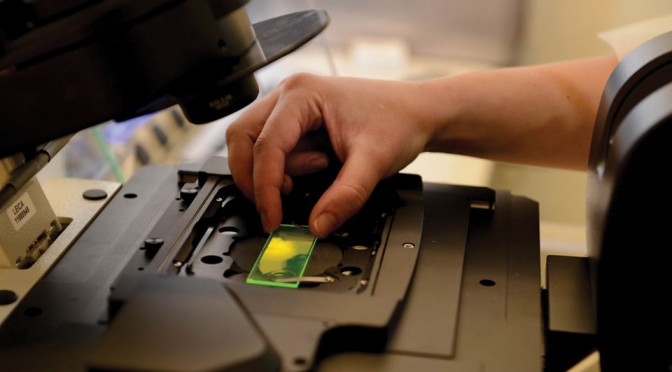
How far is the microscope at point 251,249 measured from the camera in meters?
0.67

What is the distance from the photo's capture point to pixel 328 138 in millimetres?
1070

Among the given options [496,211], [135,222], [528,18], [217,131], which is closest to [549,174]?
[528,18]

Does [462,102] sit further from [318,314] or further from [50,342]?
[50,342]

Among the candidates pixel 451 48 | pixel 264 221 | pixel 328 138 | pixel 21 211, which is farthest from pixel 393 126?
pixel 451 48

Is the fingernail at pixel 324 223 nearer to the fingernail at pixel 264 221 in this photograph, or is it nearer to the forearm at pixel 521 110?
the fingernail at pixel 264 221

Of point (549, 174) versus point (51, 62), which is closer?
→ point (51, 62)

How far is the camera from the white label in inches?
36.4

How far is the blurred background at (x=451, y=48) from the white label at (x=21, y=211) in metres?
0.76

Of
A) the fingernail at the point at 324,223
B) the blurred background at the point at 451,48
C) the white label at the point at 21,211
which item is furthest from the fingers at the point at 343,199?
the blurred background at the point at 451,48

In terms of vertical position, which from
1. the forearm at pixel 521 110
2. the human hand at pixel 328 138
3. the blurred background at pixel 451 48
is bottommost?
the blurred background at pixel 451 48

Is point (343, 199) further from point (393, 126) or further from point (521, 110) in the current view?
point (521, 110)

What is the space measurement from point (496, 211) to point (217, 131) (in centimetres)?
94

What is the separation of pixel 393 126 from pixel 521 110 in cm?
21

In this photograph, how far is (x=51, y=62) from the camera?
667 millimetres
